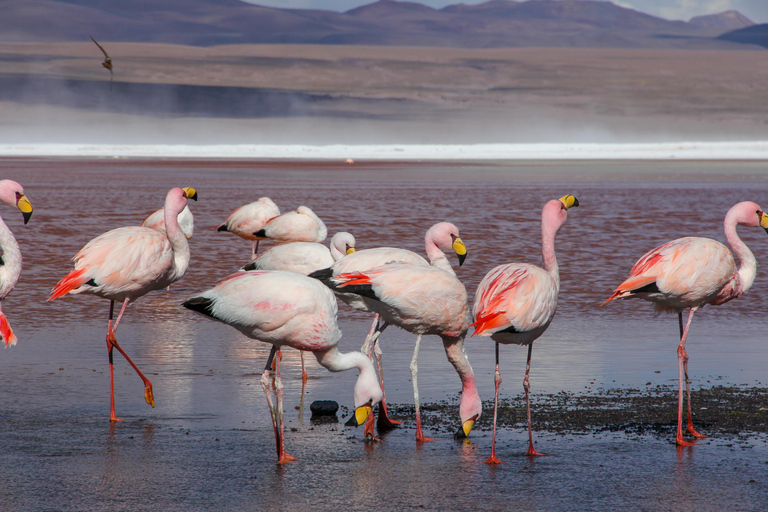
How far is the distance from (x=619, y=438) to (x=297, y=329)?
6.80 feet

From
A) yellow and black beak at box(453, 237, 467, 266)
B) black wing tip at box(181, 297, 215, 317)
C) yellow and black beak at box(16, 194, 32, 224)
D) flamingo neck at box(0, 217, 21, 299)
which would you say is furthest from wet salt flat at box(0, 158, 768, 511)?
yellow and black beak at box(16, 194, 32, 224)

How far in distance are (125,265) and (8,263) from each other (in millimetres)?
973

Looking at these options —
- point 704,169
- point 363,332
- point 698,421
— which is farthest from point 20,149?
point 698,421

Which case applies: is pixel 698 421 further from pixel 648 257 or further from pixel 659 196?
pixel 659 196

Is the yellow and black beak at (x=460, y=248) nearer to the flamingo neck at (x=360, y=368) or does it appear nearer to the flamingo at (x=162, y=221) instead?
the flamingo neck at (x=360, y=368)

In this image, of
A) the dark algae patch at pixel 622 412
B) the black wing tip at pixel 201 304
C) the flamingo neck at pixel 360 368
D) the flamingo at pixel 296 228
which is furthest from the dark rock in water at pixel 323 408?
the flamingo at pixel 296 228

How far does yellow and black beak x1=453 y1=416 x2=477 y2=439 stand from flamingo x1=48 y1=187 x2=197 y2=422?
2.37 m

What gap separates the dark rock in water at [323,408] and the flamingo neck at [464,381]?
892mm

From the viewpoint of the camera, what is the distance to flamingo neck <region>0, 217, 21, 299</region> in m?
6.62

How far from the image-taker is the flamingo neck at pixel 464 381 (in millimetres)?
5398

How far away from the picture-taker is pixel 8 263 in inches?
264

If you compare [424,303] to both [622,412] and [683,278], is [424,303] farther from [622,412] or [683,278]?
[683,278]

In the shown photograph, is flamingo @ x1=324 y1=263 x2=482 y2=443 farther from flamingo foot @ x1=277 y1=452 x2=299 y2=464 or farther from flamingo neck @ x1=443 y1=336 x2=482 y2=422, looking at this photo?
flamingo foot @ x1=277 y1=452 x2=299 y2=464

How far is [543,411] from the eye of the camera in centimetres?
588
